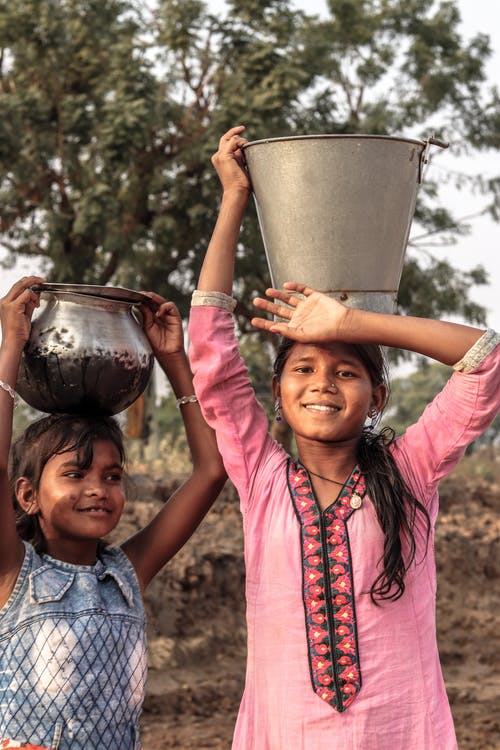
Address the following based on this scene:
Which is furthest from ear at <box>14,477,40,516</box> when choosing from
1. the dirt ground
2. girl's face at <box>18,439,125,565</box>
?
the dirt ground

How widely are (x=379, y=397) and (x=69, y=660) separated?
914 mm

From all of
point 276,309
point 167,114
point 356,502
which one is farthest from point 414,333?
point 167,114

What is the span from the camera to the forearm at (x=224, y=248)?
2.45m

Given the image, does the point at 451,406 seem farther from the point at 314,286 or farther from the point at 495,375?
the point at 314,286

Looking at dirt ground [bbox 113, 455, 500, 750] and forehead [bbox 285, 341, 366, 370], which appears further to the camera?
dirt ground [bbox 113, 455, 500, 750]

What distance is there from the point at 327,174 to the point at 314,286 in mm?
245

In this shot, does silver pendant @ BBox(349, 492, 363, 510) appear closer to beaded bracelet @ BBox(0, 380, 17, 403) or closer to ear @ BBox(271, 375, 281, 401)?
ear @ BBox(271, 375, 281, 401)

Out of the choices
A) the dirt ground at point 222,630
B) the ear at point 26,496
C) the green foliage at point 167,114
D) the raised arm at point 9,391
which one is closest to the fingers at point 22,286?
the raised arm at point 9,391

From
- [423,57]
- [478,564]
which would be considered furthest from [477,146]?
[478,564]

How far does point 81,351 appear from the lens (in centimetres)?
240

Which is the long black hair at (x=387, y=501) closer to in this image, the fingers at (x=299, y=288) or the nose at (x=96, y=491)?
the fingers at (x=299, y=288)

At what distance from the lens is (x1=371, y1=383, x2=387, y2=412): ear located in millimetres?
2467

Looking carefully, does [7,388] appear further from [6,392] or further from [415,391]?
[415,391]

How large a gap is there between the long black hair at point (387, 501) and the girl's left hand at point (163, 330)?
317mm
